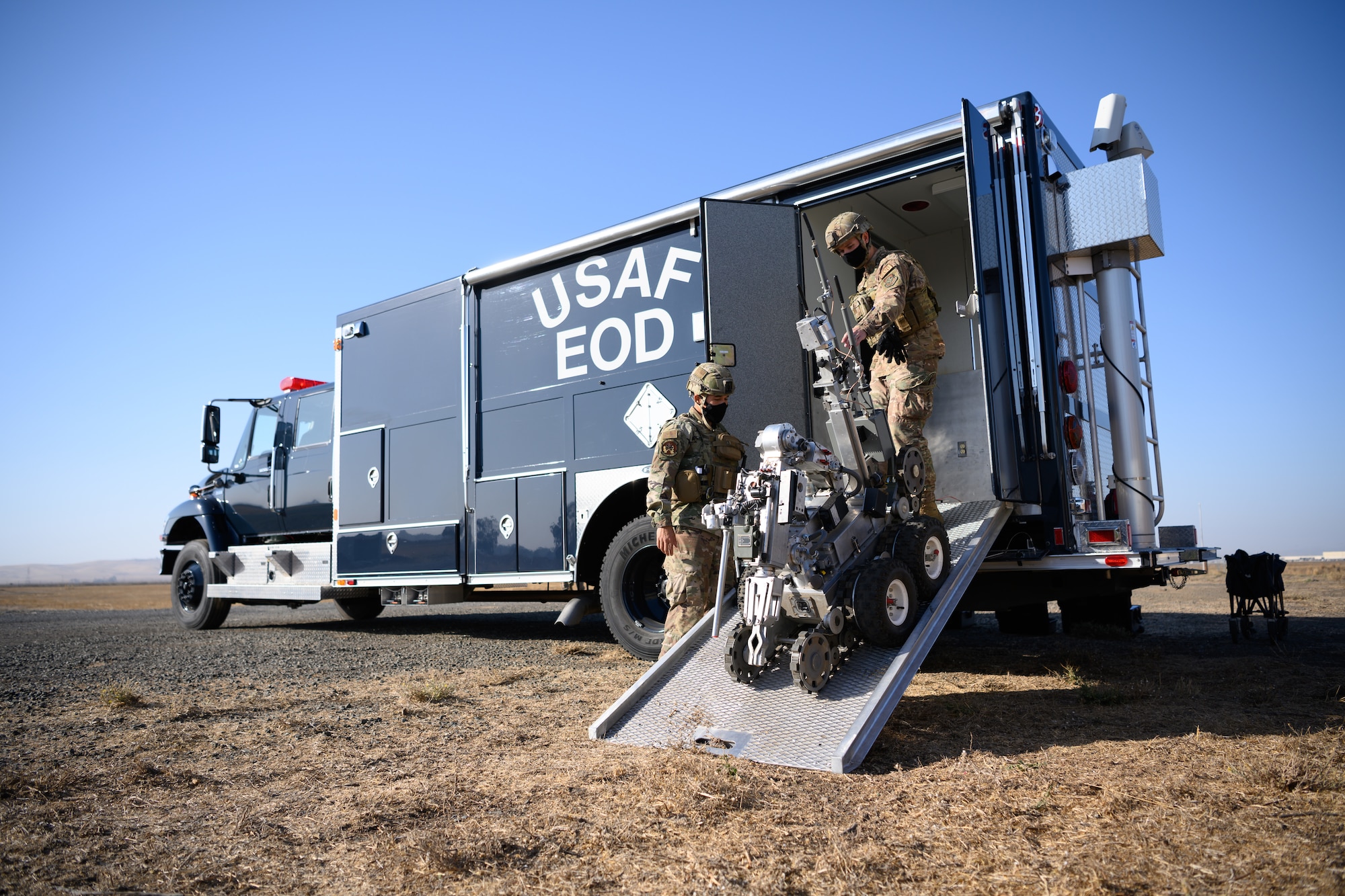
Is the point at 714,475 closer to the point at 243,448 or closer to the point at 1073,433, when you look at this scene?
the point at 1073,433

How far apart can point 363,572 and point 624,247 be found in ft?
12.8

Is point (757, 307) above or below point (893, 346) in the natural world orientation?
above

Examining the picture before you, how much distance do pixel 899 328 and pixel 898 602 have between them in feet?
5.75

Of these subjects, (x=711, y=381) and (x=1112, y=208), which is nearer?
(x=711, y=381)

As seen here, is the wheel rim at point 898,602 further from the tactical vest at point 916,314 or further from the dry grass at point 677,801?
the tactical vest at point 916,314

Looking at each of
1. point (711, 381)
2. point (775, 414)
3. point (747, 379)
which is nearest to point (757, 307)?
point (747, 379)

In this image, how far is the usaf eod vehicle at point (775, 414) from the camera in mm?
3973

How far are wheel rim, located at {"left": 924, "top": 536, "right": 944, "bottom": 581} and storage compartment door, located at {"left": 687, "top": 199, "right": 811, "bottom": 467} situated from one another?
1.68 meters

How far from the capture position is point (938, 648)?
6.87 m

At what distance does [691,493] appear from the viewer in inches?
201

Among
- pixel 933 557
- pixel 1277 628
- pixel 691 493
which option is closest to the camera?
pixel 933 557

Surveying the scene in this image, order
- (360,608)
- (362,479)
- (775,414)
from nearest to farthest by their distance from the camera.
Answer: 1. (775,414)
2. (362,479)
3. (360,608)

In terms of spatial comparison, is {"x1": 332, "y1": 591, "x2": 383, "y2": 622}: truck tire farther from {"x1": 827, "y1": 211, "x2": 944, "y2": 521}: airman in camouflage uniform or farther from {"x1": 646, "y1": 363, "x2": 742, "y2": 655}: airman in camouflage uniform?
{"x1": 827, "y1": 211, "x2": 944, "y2": 521}: airman in camouflage uniform

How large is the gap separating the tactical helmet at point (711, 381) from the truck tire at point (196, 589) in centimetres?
716
